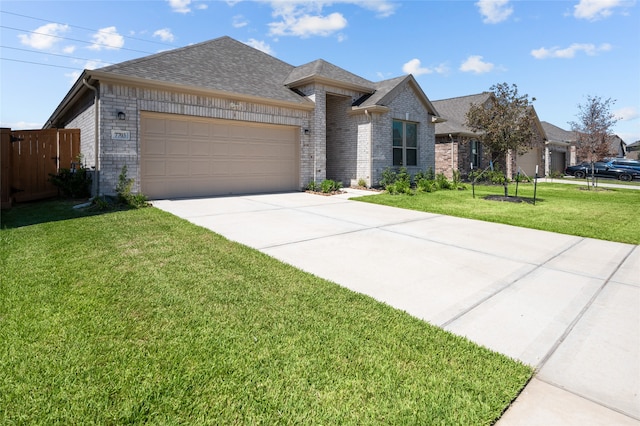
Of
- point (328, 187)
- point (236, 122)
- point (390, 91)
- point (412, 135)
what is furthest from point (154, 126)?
point (412, 135)

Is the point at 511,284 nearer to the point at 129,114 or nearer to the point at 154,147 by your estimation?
the point at 154,147

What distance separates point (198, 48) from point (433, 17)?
9253 mm

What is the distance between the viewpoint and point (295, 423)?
184 centimetres

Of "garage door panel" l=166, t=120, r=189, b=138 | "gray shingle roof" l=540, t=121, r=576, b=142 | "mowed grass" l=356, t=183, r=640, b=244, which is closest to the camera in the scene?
"mowed grass" l=356, t=183, r=640, b=244

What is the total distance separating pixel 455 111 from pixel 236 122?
59.4 ft

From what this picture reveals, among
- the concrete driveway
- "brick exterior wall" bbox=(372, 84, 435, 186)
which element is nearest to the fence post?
the concrete driveway

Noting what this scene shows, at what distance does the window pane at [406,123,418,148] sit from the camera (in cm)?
1681

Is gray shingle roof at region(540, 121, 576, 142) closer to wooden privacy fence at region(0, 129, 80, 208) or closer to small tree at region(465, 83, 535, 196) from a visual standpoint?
small tree at region(465, 83, 535, 196)

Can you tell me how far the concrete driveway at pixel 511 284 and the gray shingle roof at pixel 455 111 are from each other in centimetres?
1443

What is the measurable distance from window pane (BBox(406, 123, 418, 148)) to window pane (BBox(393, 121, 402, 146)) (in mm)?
618

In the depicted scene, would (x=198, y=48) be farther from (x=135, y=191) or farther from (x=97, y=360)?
(x=97, y=360)

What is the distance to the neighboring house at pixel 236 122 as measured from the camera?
997 centimetres

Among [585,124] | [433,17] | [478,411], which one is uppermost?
[433,17]

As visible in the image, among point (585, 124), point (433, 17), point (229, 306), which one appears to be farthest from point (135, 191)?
point (585, 124)
